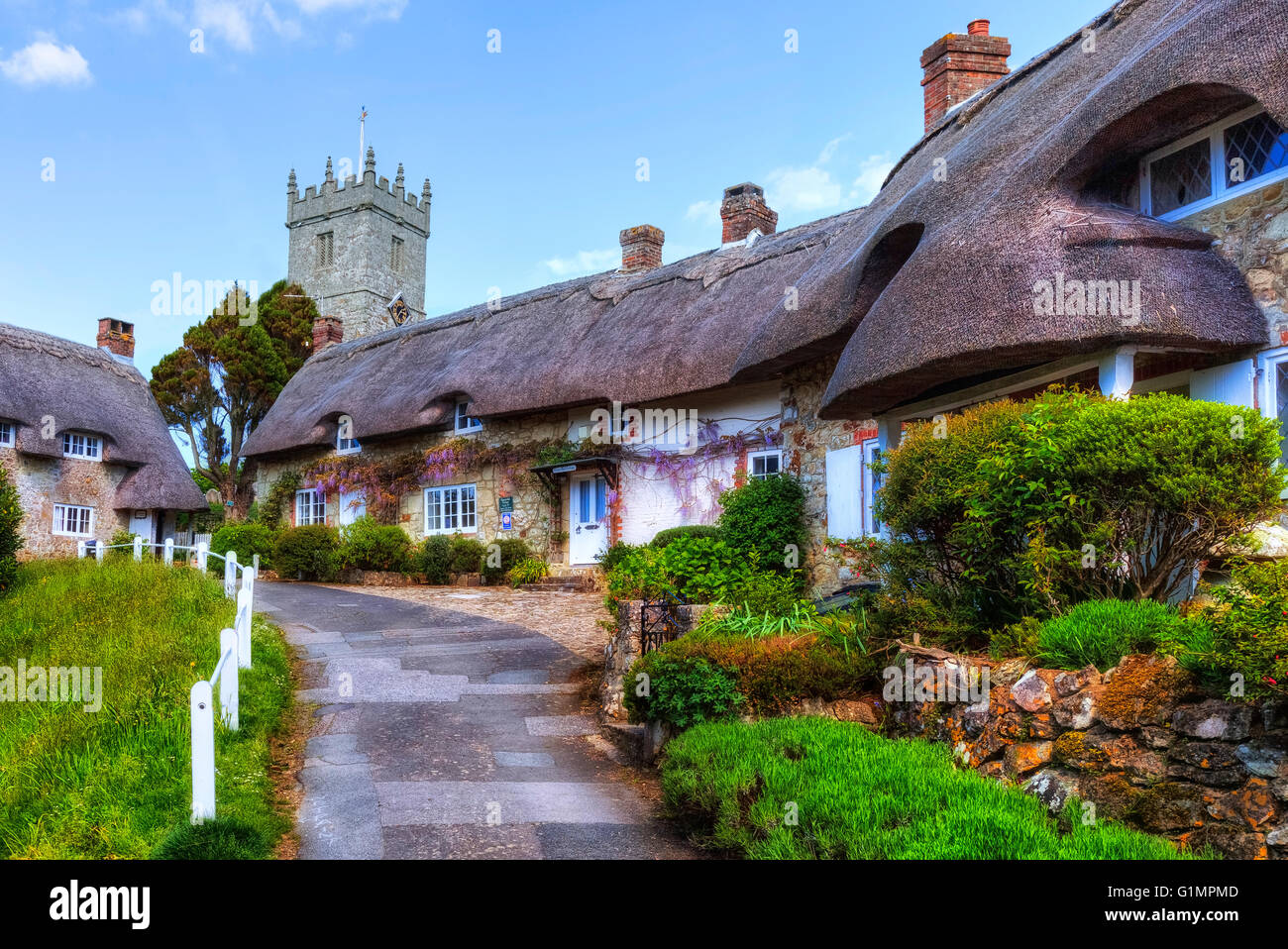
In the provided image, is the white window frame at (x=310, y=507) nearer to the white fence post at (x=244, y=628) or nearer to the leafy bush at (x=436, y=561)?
the leafy bush at (x=436, y=561)

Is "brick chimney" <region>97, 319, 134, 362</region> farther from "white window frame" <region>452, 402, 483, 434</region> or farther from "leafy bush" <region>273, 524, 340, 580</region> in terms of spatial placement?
"white window frame" <region>452, 402, 483, 434</region>

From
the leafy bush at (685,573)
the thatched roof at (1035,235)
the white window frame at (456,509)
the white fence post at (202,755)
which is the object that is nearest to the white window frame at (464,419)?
the white window frame at (456,509)

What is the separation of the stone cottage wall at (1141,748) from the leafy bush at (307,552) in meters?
15.8

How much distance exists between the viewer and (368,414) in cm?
2045

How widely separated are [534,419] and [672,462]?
11.5ft

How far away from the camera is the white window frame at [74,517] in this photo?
941 inches

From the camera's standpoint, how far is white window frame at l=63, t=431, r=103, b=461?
2442 centimetres

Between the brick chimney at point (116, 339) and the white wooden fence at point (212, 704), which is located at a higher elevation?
the brick chimney at point (116, 339)

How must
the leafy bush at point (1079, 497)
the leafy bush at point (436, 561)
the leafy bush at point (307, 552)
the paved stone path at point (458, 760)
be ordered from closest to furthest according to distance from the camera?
the paved stone path at point (458, 760), the leafy bush at point (1079, 497), the leafy bush at point (436, 561), the leafy bush at point (307, 552)

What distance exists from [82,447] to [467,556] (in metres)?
13.5

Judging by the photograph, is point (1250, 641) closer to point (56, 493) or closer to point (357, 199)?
point (56, 493)

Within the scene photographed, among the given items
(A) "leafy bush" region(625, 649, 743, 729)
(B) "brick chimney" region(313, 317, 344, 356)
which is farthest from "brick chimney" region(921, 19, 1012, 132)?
(B) "brick chimney" region(313, 317, 344, 356)
